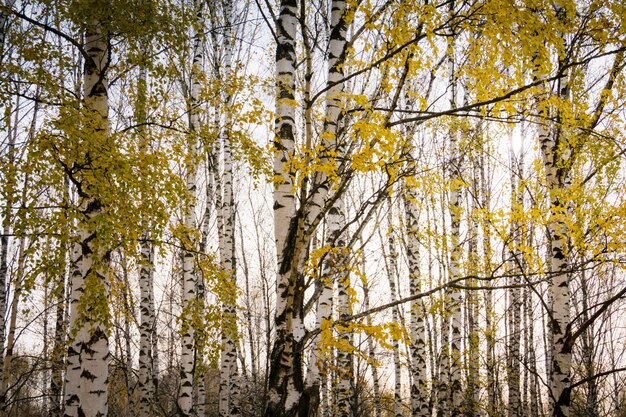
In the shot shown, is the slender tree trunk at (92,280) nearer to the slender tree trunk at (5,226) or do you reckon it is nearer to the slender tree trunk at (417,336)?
the slender tree trunk at (5,226)

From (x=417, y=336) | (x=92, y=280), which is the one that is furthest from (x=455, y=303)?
(x=92, y=280)

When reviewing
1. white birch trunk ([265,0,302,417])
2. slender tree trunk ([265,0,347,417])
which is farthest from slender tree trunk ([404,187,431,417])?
white birch trunk ([265,0,302,417])

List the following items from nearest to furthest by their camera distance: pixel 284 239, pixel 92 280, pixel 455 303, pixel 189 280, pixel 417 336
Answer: pixel 284 239 < pixel 92 280 < pixel 189 280 < pixel 455 303 < pixel 417 336

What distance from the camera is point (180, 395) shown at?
7.08 m

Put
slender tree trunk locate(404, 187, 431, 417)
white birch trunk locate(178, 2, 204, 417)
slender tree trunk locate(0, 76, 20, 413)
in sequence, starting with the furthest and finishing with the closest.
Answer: slender tree trunk locate(404, 187, 431, 417)
white birch trunk locate(178, 2, 204, 417)
slender tree trunk locate(0, 76, 20, 413)

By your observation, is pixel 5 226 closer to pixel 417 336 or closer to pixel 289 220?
pixel 289 220

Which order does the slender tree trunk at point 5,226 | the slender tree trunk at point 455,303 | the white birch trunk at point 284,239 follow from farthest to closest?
the slender tree trunk at point 455,303 < the slender tree trunk at point 5,226 < the white birch trunk at point 284,239

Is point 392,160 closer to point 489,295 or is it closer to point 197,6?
point 197,6

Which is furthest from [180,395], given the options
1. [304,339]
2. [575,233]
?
[575,233]

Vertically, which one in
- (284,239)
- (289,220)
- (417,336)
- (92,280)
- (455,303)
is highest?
(289,220)

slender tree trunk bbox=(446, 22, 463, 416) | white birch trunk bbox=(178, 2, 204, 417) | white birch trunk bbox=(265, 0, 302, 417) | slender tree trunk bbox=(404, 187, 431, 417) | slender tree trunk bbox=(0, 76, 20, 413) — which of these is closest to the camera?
white birch trunk bbox=(265, 0, 302, 417)

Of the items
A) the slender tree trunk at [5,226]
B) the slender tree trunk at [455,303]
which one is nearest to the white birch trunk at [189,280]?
the slender tree trunk at [5,226]

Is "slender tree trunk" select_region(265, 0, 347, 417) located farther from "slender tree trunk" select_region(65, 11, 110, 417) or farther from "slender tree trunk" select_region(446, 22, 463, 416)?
"slender tree trunk" select_region(446, 22, 463, 416)

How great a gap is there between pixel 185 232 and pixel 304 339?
13.3ft
